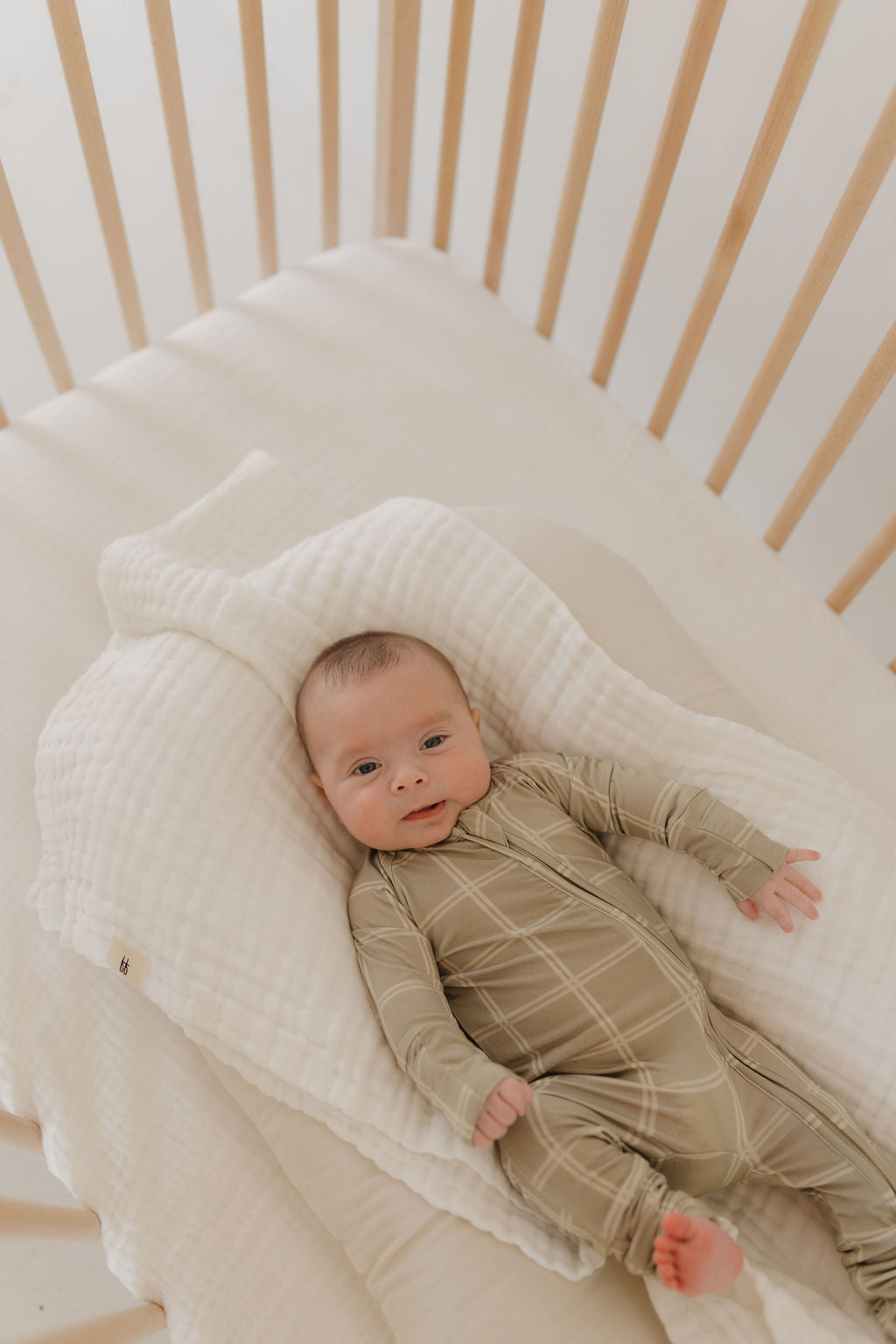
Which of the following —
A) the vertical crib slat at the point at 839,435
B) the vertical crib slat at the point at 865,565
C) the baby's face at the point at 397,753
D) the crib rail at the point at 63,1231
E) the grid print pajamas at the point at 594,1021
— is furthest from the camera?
the vertical crib slat at the point at 865,565

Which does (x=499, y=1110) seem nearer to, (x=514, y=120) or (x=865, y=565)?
(x=865, y=565)

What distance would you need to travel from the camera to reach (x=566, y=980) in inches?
34.0

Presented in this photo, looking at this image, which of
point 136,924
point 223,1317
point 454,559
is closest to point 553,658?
point 454,559

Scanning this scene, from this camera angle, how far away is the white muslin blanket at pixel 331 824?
0.84 meters

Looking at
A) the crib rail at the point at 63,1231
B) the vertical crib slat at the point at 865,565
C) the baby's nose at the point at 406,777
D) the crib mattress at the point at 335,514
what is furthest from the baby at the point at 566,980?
the vertical crib slat at the point at 865,565

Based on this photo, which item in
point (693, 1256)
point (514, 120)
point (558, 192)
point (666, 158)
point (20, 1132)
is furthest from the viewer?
point (558, 192)

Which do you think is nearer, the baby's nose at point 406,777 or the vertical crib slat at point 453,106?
the baby's nose at point 406,777

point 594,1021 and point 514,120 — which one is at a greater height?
point 514,120

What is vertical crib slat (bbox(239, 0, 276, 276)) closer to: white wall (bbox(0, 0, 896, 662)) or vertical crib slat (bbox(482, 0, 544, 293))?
vertical crib slat (bbox(482, 0, 544, 293))

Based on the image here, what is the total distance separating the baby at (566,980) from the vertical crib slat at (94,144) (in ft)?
1.90

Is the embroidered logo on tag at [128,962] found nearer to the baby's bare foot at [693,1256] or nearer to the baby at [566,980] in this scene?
the baby at [566,980]

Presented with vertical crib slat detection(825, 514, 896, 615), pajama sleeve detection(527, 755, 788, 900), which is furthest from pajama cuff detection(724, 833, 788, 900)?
vertical crib slat detection(825, 514, 896, 615)

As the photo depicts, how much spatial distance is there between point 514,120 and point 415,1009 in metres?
0.97

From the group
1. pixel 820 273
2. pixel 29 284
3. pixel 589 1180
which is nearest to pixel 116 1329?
pixel 589 1180
